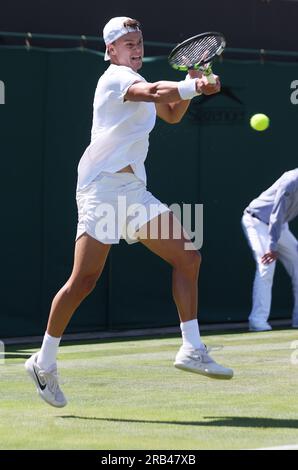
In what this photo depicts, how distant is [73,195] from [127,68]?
504cm

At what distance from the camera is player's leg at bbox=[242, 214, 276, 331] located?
11797 mm

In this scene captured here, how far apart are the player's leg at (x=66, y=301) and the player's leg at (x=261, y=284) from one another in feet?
17.5

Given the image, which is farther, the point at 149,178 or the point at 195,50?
the point at 149,178

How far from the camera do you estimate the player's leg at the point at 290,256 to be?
12.0 m

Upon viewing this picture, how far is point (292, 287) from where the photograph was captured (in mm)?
12773

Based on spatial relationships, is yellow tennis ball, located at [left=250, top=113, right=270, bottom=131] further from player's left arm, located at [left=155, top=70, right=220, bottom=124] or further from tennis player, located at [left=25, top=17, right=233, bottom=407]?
tennis player, located at [left=25, top=17, right=233, bottom=407]

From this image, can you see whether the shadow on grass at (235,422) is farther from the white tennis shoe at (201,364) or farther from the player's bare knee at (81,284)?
the player's bare knee at (81,284)

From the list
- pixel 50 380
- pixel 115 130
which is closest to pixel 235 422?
pixel 50 380

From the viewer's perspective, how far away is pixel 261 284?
11820mm

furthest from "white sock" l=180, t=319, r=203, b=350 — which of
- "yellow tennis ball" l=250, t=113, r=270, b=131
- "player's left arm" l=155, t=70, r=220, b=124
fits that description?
"yellow tennis ball" l=250, t=113, r=270, b=131

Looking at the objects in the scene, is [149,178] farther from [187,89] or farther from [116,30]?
[187,89]

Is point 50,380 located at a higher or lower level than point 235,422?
higher

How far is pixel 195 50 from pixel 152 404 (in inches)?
78.4
